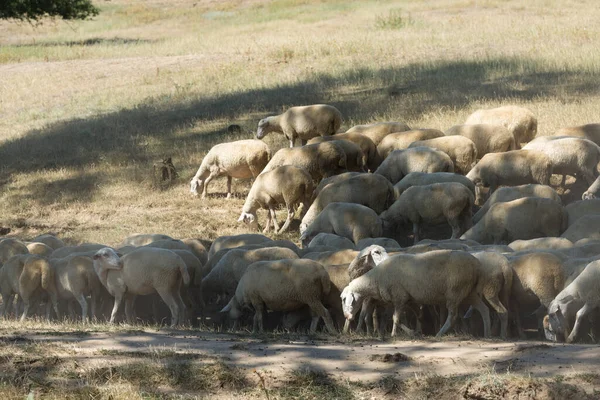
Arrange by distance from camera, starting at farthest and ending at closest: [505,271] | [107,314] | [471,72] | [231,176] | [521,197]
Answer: [471,72] < [231,176] < [521,197] < [107,314] < [505,271]

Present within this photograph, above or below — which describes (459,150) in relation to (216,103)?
above

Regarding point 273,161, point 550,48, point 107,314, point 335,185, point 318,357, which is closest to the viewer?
point 318,357

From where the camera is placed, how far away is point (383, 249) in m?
11.4

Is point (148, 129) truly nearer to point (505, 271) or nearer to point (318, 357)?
point (505, 271)

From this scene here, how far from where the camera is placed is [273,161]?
59.2ft

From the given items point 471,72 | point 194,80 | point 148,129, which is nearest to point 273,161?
point 148,129

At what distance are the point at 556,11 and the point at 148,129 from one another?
19954 millimetres

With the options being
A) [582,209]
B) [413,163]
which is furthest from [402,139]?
[582,209]

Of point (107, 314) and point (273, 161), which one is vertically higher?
point (273, 161)

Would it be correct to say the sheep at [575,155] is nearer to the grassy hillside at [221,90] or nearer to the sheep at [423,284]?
the grassy hillside at [221,90]

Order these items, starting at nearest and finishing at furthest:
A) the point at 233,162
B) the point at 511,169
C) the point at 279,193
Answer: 1. the point at 511,169
2. the point at 279,193
3. the point at 233,162

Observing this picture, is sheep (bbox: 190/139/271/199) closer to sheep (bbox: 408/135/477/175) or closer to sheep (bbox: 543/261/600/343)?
sheep (bbox: 408/135/477/175)

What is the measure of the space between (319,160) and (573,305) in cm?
844

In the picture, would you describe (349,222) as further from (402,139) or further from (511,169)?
(402,139)
